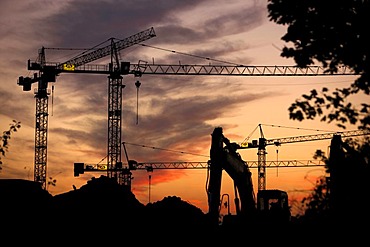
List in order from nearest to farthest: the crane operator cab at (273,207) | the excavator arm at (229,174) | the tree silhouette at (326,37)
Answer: the tree silhouette at (326,37) → the excavator arm at (229,174) → the crane operator cab at (273,207)

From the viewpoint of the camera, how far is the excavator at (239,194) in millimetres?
30625

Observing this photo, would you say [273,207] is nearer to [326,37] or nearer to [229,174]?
[229,174]

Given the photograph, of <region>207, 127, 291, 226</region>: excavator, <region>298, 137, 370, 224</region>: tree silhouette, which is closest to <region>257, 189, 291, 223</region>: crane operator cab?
<region>207, 127, 291, 226</region>: excavator

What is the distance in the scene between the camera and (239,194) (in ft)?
113

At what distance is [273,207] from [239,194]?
2.34 m

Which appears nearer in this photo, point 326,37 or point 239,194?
point 326,37

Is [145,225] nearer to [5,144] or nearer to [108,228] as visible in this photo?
[108,228]

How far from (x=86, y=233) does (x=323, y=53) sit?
1514 cm

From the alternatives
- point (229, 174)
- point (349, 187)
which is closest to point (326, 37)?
point (349, 187)

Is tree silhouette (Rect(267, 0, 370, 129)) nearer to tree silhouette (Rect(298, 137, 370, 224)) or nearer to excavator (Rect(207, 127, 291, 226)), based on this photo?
tree silhouette (Rect(298, 137, 370, 224))

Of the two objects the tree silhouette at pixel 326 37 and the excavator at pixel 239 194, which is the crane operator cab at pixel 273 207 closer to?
the excavator at pixel 239 194

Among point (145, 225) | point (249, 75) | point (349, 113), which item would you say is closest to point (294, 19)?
point (349, 113)

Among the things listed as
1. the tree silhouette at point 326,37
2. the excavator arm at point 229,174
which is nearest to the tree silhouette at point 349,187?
the tree silhouette at point 326,37

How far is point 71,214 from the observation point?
25.5 m
